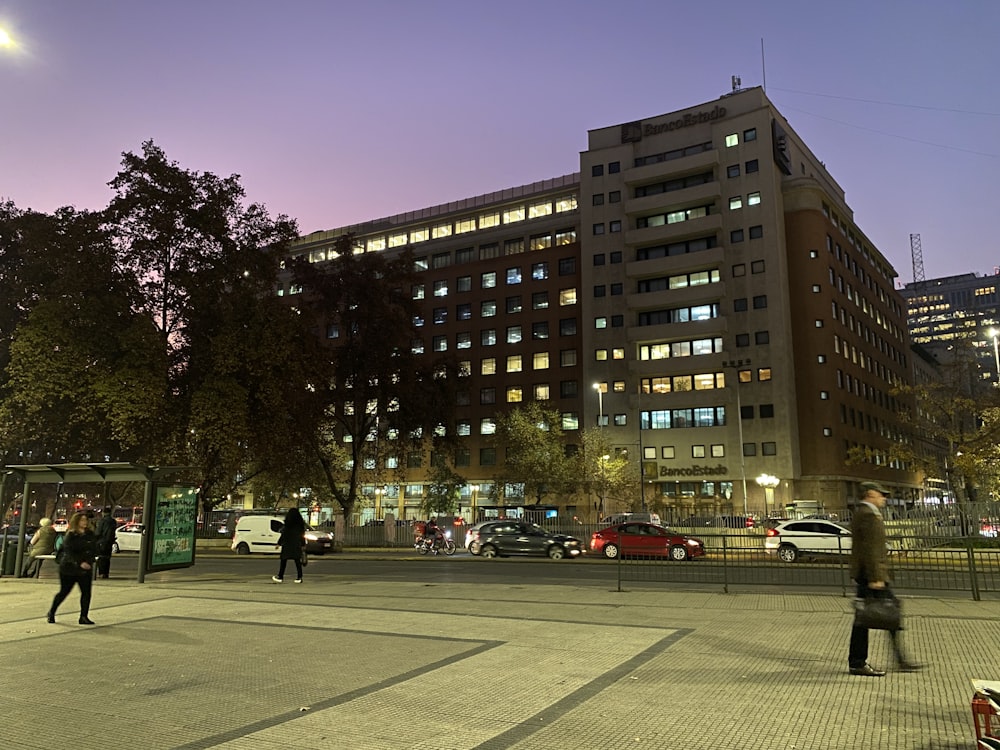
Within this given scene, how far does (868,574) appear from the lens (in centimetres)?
708

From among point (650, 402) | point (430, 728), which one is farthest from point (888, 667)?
point (650, 402)

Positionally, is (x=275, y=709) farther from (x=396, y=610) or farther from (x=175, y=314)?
(x=175, y=314)

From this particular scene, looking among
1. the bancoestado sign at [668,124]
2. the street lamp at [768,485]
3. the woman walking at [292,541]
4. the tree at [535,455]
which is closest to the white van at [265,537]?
the woman walking at [292,541]

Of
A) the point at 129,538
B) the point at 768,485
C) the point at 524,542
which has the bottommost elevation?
the point at 129,538

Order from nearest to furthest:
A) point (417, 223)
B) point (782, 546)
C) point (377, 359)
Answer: point (782, 546), point (377, 359), point (417, 223)

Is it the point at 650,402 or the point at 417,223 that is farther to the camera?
the point at 417,223

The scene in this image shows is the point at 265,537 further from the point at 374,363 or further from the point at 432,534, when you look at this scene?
the point at 374,363

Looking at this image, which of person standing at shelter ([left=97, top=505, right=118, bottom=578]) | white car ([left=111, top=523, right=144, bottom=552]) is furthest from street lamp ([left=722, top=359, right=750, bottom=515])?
person standing at shelter ([left=97, top=505, right=118, bottom=578])

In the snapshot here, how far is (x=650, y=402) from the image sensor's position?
6288 centimetres

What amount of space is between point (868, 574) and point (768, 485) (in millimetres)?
52070

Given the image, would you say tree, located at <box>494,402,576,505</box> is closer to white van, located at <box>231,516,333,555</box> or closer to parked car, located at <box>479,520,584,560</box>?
white van, located at <box>231,516,333,555</box>

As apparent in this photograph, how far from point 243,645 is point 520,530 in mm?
20143

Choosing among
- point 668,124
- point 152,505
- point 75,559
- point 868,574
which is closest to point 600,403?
point 668,124

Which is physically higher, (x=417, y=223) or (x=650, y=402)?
Answer: (x=417, y=223)
